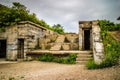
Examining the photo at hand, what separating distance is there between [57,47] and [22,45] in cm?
237

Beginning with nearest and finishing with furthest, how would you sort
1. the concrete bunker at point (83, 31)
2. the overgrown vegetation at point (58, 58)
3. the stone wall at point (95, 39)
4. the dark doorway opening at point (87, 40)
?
the stone wall at point (95, 39) < the overgrown vegetation at point (58, 58) < the concrete bunker at point (83, 31) < the dark doorway opening at point (87, 40)

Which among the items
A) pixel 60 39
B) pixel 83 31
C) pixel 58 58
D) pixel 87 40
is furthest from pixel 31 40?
pixel 87 40

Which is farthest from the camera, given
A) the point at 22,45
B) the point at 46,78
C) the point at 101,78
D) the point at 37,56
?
the point at 22,45

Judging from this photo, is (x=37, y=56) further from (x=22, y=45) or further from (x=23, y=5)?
(x=23, y=5)

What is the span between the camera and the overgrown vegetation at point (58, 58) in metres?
8.95

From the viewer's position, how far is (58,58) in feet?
31.2

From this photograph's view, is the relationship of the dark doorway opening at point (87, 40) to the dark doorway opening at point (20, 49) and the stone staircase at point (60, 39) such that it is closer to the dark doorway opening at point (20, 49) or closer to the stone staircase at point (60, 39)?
the stone staircase at point (60, 39)

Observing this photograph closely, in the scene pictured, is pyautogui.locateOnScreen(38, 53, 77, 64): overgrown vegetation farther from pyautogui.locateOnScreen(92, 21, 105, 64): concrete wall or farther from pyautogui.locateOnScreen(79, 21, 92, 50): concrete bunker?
pyautogui.locateOnScreen(79, 21, 92, 50): concrete bunker

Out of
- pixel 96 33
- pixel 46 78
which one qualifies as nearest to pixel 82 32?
pixel 96 33

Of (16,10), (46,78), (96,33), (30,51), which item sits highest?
(16,10)

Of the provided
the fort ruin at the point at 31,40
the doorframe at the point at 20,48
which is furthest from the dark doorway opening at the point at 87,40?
the doorframe at the point at 20,48

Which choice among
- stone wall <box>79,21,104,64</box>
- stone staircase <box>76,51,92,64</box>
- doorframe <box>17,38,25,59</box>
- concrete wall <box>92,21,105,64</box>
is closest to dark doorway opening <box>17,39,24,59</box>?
doorframe <box>17,38,25,59</box>

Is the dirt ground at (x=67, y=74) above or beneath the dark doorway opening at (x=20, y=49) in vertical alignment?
beneath

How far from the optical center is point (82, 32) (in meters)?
11.3
